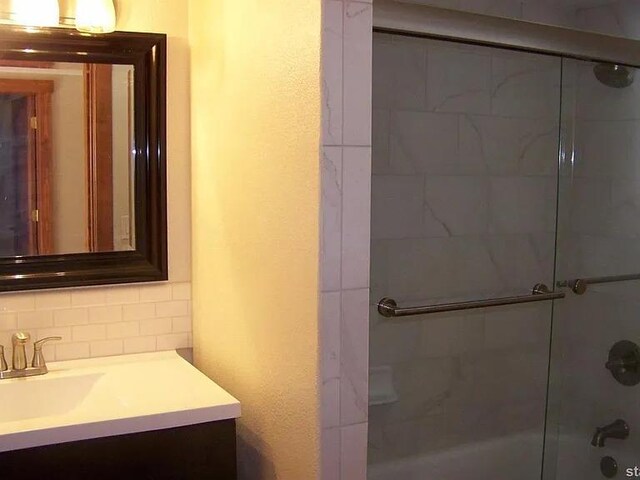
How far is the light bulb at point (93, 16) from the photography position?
184 cm

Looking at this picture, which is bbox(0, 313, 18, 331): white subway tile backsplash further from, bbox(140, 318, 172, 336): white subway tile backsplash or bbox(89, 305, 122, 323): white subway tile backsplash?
bbox(140, 318, 172, 336): white subway tile backsplash

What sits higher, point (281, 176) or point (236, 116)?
point (236, 116)

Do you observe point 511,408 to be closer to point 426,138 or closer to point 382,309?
point 382,309

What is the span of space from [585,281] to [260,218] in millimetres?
1337

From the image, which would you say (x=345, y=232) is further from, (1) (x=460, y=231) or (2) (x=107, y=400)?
(1) (x=460, y=231)

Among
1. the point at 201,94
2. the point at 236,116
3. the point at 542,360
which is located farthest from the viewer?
the point at 542,360

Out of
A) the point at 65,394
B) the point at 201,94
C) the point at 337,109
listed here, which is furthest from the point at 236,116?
the point at 65,394

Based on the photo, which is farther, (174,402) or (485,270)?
(485,270)

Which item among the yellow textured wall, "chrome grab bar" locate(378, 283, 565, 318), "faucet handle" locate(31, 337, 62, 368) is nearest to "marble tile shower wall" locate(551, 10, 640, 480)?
"chrome grab bar" locate(378, 283, 565, 318)

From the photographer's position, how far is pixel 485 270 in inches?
94.4

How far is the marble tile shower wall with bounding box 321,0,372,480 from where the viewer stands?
1371mm

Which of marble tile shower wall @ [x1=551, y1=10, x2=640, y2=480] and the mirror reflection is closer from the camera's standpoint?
the mirror reflection

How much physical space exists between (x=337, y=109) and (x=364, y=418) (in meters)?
0.61

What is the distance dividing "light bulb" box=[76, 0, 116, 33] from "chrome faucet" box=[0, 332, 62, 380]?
78 centimetres
